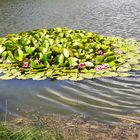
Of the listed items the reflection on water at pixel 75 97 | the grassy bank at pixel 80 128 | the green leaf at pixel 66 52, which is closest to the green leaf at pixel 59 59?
the green leaf at pixel 66 52

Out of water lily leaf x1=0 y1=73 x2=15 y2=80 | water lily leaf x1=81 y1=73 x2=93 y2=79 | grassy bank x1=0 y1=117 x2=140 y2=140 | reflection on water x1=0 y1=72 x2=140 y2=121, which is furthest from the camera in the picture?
water lily leaf x1=0 y1=73 x2=15 y2=80

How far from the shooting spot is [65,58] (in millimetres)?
8727

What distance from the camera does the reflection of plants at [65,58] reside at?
828cm

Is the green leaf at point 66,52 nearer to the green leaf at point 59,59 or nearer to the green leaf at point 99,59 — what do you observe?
the green leaf at point 59,59

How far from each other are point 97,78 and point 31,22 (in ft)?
32.8

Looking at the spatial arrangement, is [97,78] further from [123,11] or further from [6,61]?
[123,11]

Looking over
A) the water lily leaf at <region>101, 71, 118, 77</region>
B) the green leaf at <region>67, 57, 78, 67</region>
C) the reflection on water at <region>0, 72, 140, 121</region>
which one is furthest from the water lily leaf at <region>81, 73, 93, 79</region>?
Result: the green leaf at <region>67, 57, 78, 67</region>

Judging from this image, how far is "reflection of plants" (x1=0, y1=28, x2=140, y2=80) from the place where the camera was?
27.2 feet

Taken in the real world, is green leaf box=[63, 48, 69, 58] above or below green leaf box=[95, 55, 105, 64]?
above

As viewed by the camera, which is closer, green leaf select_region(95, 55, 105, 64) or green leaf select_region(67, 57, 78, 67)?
green leaf select_region(67, 57, 78, 67)

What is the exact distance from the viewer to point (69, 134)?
541cm

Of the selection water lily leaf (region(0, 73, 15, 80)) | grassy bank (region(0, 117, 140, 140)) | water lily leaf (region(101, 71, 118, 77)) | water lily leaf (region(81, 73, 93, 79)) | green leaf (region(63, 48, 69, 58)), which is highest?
green leaf (region(63, 48, 69, 58))

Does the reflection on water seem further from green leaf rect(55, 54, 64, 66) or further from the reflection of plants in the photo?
green leaf rect(55, 54, 64, 66)

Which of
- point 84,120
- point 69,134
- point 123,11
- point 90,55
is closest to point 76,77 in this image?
point 90,55
